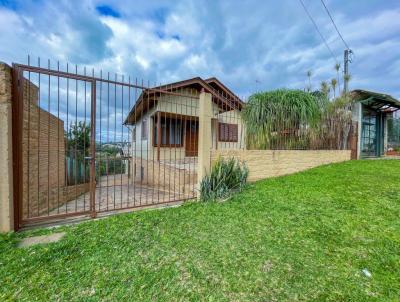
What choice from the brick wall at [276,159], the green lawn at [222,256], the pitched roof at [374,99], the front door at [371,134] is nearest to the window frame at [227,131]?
the brick wall at [276,159]

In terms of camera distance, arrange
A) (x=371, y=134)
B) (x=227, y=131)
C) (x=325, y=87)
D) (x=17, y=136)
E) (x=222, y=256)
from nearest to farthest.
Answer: (x=222, y=256) → (x=17, y=136) → (x=325, y=87) → (x=227, y=131) → (x=371, y=134)

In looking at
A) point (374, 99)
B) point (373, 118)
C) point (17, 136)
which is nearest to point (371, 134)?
point (373, 118)

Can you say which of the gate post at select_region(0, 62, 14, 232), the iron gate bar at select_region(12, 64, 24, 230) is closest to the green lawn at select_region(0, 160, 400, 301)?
the gate post at select_region(0, 62, 14, 232)

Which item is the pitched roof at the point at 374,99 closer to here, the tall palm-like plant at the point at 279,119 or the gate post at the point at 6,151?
the tall palm-like plant at the point at 279,119

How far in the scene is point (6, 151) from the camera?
2992 millimetres

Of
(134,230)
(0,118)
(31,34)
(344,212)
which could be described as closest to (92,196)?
(134,230)

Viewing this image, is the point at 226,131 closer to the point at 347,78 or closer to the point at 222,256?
the point at 347,78

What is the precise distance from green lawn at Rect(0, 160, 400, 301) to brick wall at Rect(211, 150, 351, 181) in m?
2.04

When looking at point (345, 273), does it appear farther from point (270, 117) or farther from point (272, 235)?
point (270, 117)

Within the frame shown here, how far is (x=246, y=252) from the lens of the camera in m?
2.65

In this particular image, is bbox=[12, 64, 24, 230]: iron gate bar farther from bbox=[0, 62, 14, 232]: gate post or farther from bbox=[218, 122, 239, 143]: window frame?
bbox=[218, 122, 239, 143]: window frame

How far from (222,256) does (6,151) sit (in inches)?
133

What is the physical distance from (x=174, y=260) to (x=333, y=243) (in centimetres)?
217

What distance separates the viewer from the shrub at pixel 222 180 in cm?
489
